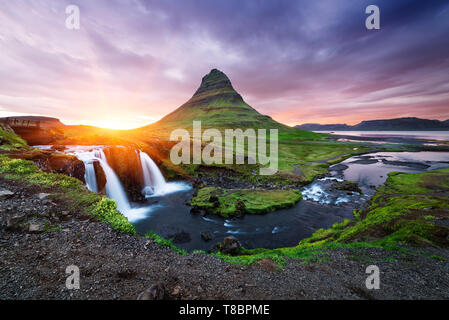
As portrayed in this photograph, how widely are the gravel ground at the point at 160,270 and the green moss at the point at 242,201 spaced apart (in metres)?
13.0

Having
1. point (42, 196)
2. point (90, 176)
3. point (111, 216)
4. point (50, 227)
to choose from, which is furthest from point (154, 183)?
point (50, 227)

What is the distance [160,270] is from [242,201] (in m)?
17.6

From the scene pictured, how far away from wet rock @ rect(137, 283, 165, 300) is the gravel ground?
51 millimetres

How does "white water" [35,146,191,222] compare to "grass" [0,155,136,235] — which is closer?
"grass" [0,155,136,235]

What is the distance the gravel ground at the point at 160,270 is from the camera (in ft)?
21.3

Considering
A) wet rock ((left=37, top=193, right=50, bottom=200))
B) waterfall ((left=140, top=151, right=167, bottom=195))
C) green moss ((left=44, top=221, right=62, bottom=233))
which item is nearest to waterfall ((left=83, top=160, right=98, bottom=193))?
waterfall ((left=140, top=151, right=167, bottom=195))

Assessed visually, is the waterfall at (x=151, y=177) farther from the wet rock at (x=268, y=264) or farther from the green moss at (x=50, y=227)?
the wet rock at (x=268, y=264)

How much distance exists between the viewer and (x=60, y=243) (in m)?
8.38

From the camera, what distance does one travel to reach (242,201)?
24.4m

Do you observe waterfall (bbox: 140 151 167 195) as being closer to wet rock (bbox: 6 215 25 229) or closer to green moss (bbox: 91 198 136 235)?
green moss (bbox: 91 198 136 235)

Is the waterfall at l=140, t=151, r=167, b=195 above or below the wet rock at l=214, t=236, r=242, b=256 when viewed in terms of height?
above

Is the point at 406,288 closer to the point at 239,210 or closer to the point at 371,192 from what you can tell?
the point at 239,210

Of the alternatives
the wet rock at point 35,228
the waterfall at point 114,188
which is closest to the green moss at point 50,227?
the wet rock at point 35,228

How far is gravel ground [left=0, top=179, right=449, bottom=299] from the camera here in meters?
6.49
